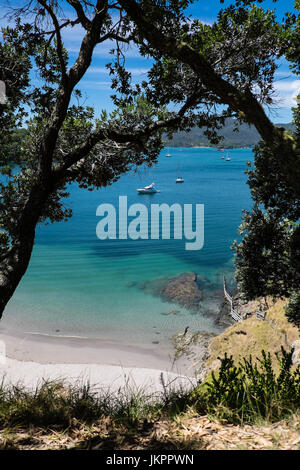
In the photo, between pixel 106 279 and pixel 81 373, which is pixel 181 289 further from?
pixel 81 373

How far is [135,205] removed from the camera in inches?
2454

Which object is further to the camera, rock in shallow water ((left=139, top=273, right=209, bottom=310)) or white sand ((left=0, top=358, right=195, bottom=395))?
rock in shallow water ((left=139, top=273, right=209, bottom=310))

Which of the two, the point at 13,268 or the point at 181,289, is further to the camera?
the point at 181,289

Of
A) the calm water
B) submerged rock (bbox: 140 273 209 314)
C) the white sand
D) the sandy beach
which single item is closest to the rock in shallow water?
submerged rock (bbox: 140 273 209 314)

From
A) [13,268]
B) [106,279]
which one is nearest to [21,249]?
[13,268]

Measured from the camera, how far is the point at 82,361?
1523cm

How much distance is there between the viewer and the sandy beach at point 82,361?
13.3 meters

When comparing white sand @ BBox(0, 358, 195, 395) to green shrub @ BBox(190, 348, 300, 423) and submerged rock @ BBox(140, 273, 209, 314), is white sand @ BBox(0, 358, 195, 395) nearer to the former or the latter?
submerged rock @ BBox(140, 273, 209, 314)

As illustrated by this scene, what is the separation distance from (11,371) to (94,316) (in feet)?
25.6

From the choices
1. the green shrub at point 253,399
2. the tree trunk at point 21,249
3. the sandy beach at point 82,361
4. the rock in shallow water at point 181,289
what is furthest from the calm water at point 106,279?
the green shrub at point 253,399

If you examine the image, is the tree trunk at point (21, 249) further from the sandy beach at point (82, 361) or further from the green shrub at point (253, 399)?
the sandy beach at point (82, 361)

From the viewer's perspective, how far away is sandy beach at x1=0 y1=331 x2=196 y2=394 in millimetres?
13266

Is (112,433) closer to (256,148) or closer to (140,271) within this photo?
(256,148)
